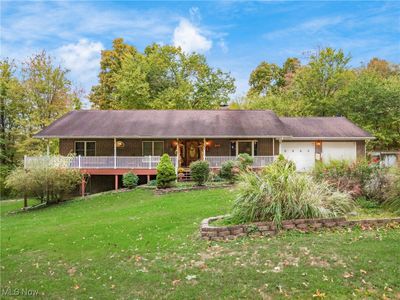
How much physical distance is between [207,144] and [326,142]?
28.1 ft

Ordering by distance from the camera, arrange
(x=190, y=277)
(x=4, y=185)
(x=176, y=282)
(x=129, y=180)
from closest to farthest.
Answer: (x=176, y=282), (x=190, y=277), (x=129, y=180), (x=4, y=185)

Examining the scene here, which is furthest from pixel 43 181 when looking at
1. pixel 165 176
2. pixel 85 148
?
pixel 165 176

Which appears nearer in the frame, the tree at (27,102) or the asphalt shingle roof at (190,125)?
the asphalt shingle roof at (190,125)

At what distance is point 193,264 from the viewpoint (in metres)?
6.18

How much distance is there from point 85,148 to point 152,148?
178 inches

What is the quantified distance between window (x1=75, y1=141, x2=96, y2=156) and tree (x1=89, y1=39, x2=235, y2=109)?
36.8 feet

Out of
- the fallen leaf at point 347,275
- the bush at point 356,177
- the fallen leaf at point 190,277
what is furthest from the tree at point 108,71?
the fallen leaf at point 347,275

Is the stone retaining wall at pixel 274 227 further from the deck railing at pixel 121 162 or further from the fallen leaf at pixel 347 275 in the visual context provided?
the deck railing at pixel 121 162

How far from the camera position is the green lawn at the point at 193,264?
5.09 m

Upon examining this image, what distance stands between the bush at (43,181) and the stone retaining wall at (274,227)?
12047mm

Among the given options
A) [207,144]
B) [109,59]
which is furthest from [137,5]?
[109,59]

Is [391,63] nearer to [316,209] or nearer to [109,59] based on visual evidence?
[109,59]

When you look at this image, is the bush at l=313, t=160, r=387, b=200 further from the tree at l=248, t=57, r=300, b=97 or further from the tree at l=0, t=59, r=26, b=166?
the tree at l=248, t=57, r=300, b=97

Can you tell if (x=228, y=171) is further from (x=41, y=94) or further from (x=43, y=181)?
(x=41, y=94)
